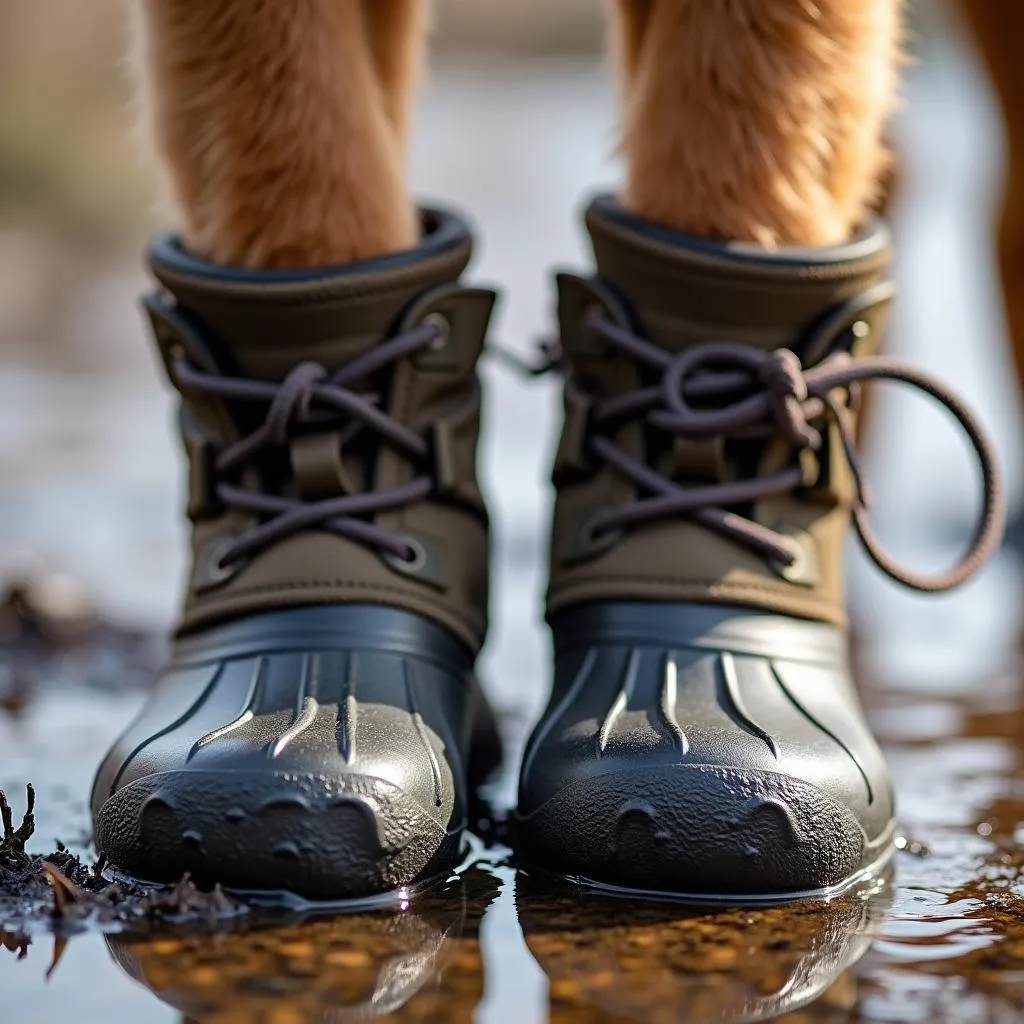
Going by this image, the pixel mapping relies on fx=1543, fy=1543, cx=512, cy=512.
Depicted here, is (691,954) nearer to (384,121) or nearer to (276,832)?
(276,832)

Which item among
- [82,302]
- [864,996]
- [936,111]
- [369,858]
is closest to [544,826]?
[369,858]

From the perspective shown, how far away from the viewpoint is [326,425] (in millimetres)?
1299

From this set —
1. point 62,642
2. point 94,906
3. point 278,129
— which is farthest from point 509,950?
point 62,642

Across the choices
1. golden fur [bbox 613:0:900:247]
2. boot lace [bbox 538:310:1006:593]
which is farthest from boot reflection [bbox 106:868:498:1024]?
golden fur [bbox 613:0:900:247]

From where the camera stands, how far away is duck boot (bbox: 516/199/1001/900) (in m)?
1.15

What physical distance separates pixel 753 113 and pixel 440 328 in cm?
32

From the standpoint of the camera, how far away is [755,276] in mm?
1284

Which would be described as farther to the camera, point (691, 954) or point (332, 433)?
point (332, 433)

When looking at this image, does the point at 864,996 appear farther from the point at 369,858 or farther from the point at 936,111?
the point at 936,111

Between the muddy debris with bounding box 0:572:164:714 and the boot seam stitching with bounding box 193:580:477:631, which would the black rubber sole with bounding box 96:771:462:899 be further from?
the muddy debris with bounding box 0:572:164:714

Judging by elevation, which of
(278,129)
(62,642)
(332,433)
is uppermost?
(278,129)

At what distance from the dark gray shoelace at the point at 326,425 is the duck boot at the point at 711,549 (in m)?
0.16

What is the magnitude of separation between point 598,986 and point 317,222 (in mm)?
674

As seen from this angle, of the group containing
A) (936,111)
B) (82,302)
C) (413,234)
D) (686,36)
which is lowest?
(82,302)
